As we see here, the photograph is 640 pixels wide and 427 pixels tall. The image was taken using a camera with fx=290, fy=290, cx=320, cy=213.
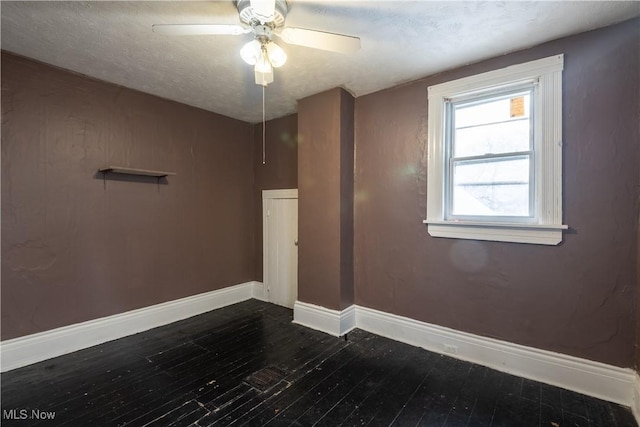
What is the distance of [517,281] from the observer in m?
2.25

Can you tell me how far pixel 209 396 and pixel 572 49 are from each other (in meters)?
3.48

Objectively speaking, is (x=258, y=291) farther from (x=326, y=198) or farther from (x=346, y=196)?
(x=346, y=196)

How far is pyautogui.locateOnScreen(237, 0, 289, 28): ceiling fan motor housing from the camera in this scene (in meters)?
1.62

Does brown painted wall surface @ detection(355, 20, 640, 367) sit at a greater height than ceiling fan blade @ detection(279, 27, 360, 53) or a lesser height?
lesser

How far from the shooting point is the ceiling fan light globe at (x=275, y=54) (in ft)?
5.63

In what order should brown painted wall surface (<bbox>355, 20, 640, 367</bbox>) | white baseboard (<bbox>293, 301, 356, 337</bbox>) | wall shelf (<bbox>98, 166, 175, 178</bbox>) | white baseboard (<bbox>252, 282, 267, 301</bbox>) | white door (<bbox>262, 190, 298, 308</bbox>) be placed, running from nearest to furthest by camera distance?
brown painted wall surface (<bbox>355, 20, 640, 367</bbox>) → wall shelf (<bbox>98, 166, 175, 178</bbox>) → white baseboard (<bbox>293, 301, 356, 337</bbox>) → white door (<bbox>262, 190, 298, 308</bbox>) → white baseboard (<bbox>252, 282, 267, 301</bbox>)

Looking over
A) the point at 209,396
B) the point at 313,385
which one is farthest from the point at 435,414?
the point at 209,396

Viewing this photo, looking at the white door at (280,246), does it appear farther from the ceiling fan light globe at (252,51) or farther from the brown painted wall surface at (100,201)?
the ceiling fan light globe at (252,51)

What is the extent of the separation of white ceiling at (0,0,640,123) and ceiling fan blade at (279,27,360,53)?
0.24 meters

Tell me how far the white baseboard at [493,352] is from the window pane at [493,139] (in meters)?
1.53

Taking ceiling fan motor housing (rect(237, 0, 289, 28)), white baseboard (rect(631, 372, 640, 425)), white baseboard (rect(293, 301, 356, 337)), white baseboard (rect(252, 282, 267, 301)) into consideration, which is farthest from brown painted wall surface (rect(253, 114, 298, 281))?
white baseboard (rect(631, 372, 640, 425))

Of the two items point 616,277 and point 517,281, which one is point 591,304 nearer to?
point 616,277

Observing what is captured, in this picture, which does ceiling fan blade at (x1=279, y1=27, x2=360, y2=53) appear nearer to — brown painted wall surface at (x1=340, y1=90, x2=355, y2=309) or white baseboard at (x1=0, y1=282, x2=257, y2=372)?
brown painted wall surface at (x1=340, y1=90, x2=355, y2=309)

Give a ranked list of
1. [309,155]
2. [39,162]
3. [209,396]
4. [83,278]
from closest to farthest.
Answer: [209,396], [39,162], [83,278], [309,155]
